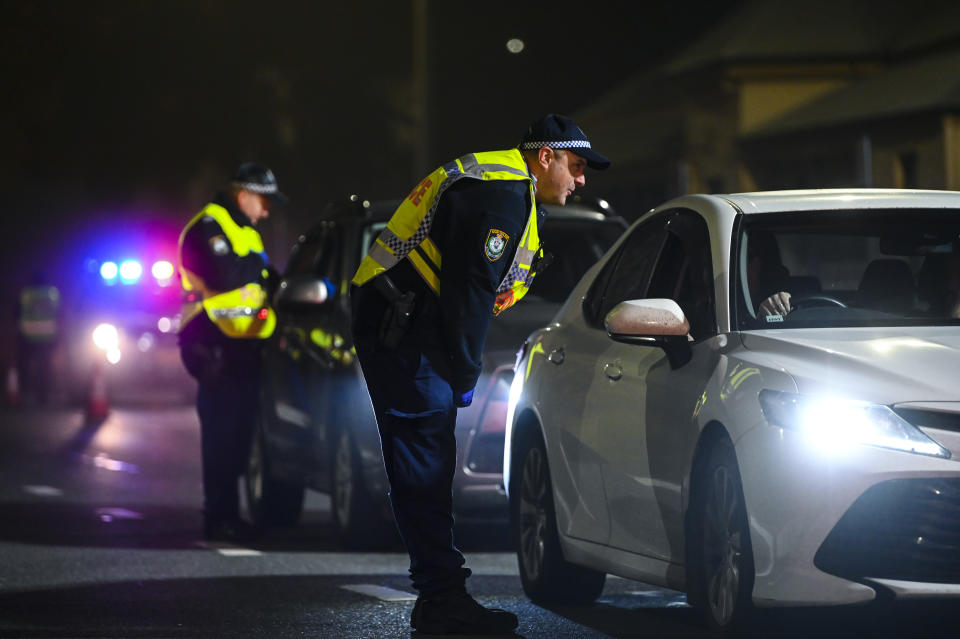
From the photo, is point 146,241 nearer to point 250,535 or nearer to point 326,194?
point 326,194

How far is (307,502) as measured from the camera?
15.1 metres

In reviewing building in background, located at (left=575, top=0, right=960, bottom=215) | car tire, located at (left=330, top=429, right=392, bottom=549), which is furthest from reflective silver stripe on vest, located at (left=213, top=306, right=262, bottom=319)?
building in background, located at (left=575, top=0, right=960, bottom=215)

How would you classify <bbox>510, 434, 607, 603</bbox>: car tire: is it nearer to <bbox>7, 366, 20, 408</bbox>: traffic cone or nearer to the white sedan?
the white sedan

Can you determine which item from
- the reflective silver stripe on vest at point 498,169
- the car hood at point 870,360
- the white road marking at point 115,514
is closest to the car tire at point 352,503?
the white road marking at point 115,514

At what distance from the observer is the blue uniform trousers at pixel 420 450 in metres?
7.84

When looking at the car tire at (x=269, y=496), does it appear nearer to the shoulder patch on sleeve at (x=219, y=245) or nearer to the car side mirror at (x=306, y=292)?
the shoulder patch on sleeve at (x=219, y=245)

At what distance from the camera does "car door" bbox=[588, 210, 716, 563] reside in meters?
7.46

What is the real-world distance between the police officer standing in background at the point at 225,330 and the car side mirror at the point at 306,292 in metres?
0.46

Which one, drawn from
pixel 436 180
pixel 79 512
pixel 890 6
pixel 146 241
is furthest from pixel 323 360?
pixel 890 6

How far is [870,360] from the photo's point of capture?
677 cm

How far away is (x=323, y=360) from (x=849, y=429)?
5836mm

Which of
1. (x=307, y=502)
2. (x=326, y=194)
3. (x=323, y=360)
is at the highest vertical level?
(x=326, y=194)

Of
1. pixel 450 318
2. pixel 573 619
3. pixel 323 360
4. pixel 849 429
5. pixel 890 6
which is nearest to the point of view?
pixel 849 429

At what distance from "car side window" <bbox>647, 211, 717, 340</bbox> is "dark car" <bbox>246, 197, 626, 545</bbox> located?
265 centimetres
